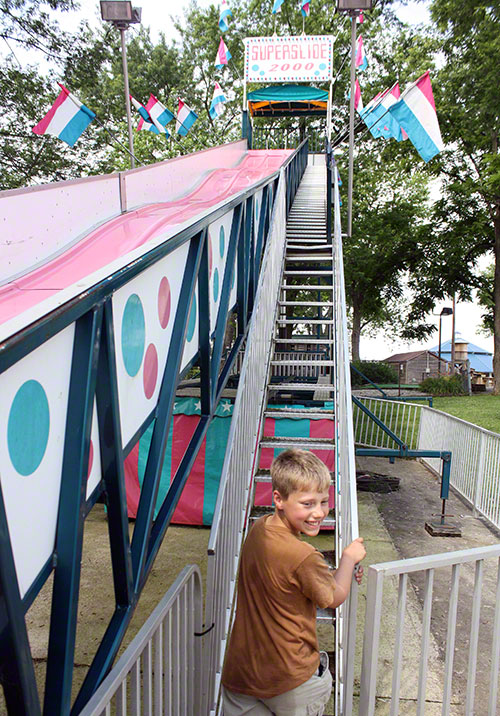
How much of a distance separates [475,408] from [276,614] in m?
18.1

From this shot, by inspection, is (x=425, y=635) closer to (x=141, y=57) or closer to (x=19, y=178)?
(x=19, y=178)

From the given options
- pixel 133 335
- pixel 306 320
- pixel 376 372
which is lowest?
pixel 376 372

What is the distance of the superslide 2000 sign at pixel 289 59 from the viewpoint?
1723 centimetres

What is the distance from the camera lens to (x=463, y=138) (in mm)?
22828

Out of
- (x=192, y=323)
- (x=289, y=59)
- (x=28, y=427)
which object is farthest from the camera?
(x=289, y=59)

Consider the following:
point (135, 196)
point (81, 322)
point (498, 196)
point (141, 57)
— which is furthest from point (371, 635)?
point (141, 57)

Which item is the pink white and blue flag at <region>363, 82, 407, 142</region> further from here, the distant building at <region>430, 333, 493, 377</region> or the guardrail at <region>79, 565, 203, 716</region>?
the distant building at <region>430, 333, 493, 377</region>

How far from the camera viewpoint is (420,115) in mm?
10219

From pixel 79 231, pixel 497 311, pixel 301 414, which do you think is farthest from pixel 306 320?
pixel 497 311

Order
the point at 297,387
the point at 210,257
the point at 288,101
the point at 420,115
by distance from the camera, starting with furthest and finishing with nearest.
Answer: the point at 288,101, the point at 420,115, the point at 297,387, the point at 210,257

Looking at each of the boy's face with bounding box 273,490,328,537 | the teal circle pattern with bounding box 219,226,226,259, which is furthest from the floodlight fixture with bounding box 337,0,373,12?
the boy's face with bounding box 273,490,328,537

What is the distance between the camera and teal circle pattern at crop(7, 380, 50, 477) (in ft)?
5.83

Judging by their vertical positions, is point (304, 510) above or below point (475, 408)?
above

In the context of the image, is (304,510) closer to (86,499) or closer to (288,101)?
(86,499)
